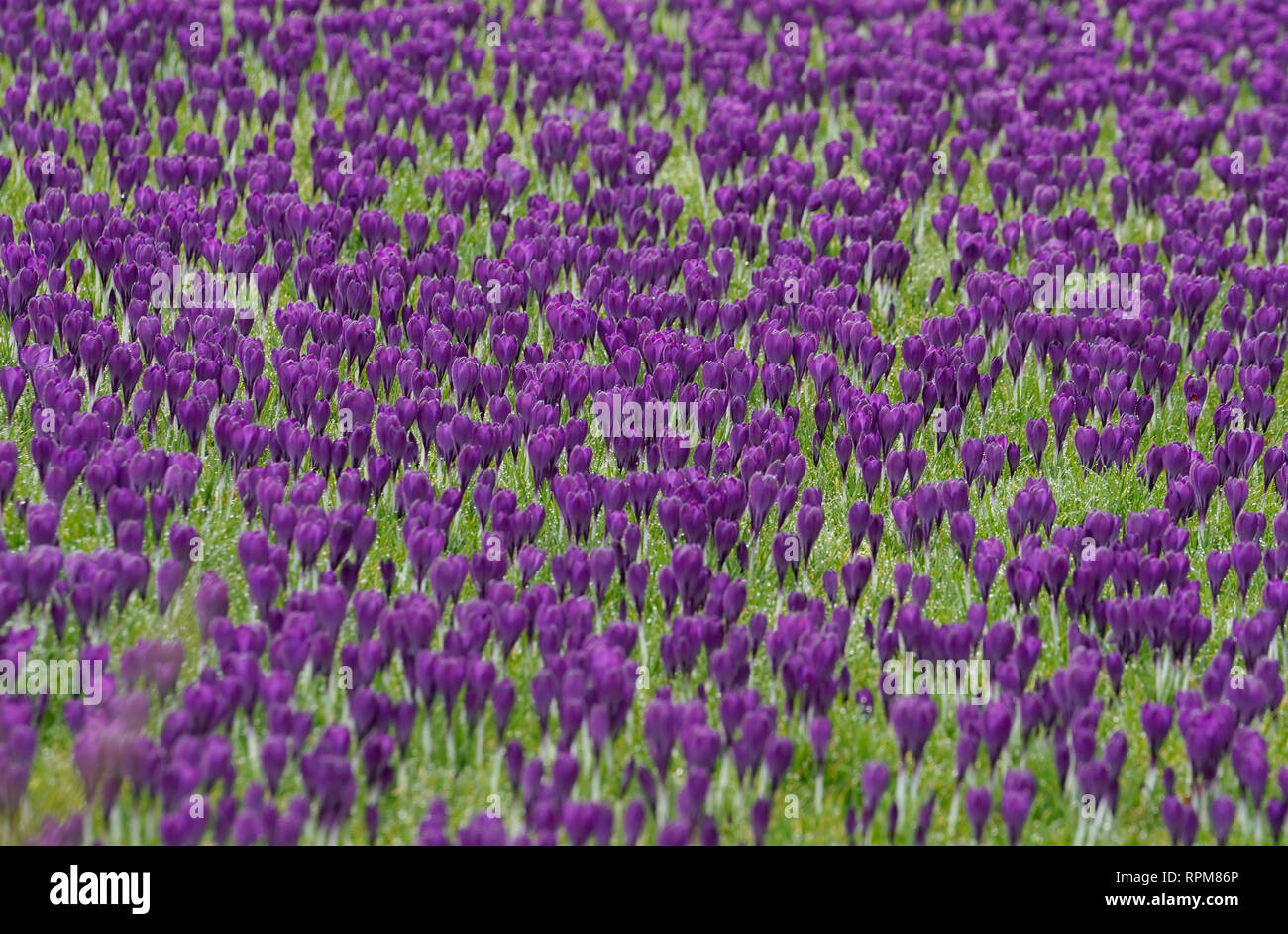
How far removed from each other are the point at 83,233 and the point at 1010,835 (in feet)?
20.6

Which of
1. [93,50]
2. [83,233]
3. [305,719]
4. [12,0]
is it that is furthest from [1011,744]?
[12,0]

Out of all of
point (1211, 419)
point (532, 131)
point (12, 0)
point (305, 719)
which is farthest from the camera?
point (12, 0)

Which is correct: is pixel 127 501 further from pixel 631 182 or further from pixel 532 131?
pixel 532 131

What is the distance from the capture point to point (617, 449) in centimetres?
775

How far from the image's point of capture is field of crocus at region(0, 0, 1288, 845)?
231 inches

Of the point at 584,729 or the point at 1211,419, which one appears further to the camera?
the point at 1211,419

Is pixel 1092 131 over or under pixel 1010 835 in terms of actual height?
over

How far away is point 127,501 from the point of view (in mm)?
6590

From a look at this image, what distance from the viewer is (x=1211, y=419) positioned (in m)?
9.00

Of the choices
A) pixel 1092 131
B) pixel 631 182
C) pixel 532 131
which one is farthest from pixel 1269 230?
pixel 532 131

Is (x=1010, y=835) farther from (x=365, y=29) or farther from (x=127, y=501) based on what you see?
(x=365, y=29)

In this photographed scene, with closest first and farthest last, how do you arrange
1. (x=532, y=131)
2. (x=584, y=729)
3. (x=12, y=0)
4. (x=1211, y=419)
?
(x=584, y=729)
(x=1211, y=419)
(x=532, y=131)
(x=12, y=0)

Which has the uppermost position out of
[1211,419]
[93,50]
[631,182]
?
[93,50]

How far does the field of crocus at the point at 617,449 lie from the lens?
586 centimetres
